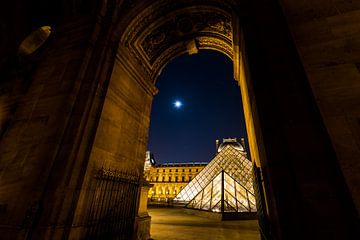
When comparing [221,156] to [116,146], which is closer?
[116,146]

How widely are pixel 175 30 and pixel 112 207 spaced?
7.55m

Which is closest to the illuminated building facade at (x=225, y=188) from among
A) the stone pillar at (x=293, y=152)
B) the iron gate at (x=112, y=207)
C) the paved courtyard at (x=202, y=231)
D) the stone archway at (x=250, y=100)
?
the paved courtyard at (x=202, y=231)

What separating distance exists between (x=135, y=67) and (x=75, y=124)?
3717mm

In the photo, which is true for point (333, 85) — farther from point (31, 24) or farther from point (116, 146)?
point (31, 24)

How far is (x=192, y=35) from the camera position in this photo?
7.58m

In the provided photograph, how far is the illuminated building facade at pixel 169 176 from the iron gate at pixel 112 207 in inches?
Answer: 2225

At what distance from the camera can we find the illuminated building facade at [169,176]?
60594 millimetres

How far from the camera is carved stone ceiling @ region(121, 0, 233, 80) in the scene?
645cm

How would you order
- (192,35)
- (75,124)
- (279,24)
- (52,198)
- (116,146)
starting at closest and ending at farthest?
(279,24) < (52,198) < (75,124) < (116,146) < (192,35)

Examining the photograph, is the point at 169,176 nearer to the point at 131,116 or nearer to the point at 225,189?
the point at 225,189

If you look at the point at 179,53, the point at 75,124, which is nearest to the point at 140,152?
the point at 75,124

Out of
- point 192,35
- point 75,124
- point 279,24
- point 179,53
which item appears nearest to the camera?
point 279,24

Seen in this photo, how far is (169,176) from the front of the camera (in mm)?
62594

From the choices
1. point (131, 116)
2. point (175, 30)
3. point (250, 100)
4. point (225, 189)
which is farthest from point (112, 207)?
point (225, 189)
